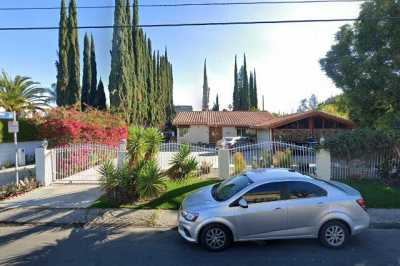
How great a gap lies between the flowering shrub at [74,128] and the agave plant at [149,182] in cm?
685

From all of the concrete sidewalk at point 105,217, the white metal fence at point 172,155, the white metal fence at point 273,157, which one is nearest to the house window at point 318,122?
the white metal fence at point 172,155

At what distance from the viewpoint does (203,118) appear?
41.3 metres

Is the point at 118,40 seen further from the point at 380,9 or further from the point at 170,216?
the point at 170,216

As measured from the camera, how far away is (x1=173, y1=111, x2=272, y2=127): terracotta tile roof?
39.8m


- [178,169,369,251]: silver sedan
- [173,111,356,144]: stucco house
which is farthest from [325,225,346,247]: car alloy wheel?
[173,111,356,144]: stucco house

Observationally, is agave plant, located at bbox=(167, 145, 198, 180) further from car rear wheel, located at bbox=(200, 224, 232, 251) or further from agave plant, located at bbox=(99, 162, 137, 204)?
car rear wheel, located at bbox=(200, 224, 232, 251)

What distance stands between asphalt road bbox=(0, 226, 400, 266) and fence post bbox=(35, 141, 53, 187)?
4798 millimetres

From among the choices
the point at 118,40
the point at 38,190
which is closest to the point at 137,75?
the point at 118,40

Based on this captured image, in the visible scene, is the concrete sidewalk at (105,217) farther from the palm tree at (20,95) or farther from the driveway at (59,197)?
the palm tree at (20,95)

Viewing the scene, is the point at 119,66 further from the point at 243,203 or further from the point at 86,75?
the point at 243,203

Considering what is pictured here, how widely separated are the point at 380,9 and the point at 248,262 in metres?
16.1

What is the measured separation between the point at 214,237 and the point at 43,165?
27.3 feet

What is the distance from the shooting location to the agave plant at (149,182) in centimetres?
947

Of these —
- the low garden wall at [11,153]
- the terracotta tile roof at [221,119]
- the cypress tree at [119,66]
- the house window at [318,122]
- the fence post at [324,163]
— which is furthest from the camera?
the terracotta tile roof at [221,119]
